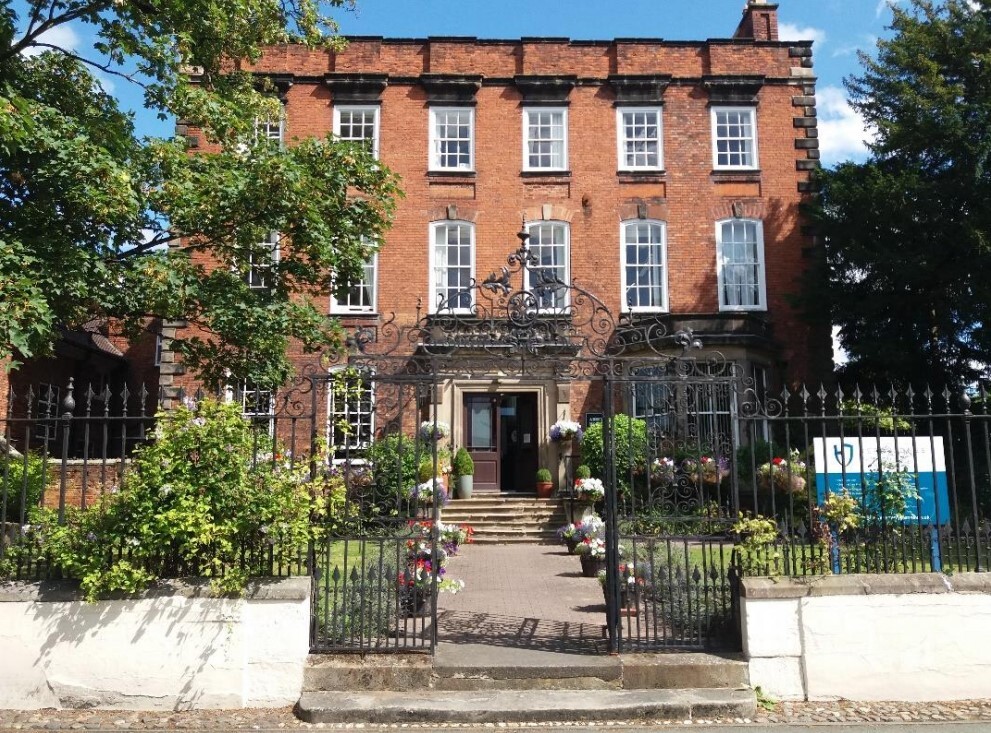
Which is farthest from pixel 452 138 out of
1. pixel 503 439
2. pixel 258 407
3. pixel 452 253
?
pixel 258 407

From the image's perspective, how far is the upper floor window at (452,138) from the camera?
1914cm

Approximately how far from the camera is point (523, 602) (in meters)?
9.73

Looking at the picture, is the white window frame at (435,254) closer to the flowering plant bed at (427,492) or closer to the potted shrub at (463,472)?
the potted shrub at (463,472)

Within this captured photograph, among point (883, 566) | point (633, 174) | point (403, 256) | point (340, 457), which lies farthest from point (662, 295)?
point (883, 566)

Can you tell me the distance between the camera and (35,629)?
261 inches

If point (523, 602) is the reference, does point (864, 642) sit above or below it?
above

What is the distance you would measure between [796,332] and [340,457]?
10848 millimetres

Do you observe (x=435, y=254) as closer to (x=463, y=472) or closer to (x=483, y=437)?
(x=483, y=437)

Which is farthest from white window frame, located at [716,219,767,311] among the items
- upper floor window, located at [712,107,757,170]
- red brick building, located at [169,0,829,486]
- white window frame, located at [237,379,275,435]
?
white window frame, located at [237,379,275,435]

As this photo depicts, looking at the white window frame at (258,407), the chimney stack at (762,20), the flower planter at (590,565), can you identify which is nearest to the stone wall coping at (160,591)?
the white window frame at (258,407)

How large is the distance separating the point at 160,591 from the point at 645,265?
46.9 ft

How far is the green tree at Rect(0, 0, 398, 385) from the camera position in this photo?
922 cm

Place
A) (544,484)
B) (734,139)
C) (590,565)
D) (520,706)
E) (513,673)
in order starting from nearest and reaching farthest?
(520,706)
(513,673)
(590,565)
(544,484)
(734,139)

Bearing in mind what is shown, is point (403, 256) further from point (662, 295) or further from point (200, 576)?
point (200, 576)
